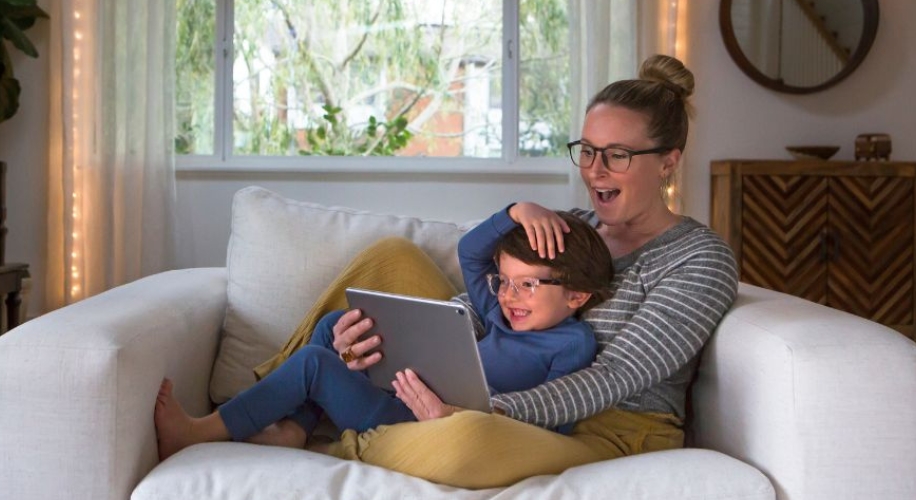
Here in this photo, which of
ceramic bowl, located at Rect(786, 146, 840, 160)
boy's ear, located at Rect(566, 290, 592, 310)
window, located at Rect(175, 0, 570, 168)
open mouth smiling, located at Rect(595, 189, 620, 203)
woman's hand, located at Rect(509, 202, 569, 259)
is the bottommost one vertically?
boy's ear, located at Rect(566, 290, 592, 310)

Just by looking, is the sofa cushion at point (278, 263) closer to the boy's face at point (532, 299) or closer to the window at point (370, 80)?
the boy's face at point (532, 299)

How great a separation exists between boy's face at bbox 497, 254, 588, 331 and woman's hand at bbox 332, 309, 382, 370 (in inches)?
9.4

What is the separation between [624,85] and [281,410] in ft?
2.81

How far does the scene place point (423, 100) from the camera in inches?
175

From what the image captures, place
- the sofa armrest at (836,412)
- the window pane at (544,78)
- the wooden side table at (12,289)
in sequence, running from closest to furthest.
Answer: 1. the sofa armrest at (836,412)
2. the wooden side table at (12,289)
3. the window pane at (544,78)

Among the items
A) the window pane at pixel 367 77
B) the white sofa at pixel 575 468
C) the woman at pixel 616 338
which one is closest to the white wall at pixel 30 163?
the window pane at pixel 367 77

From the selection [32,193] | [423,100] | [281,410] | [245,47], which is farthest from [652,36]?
[281,410]

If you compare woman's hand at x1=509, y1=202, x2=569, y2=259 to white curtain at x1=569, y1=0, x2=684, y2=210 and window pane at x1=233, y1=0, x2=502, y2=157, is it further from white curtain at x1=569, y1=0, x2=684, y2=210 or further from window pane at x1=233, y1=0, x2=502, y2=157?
window pane at x1=233, y1=0, x2=502, y2=157

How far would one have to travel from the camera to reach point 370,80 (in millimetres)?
4418

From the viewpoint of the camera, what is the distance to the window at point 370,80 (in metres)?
4.35

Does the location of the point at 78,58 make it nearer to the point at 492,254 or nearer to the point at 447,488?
the point at 492,254

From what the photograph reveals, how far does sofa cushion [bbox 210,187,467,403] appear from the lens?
207 centimetres

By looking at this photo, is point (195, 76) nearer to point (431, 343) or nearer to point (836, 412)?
point (431, 343)

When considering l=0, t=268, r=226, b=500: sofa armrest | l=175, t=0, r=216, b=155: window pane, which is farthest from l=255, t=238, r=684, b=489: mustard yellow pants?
l=175, t=0, r=216, b=155: window pane
